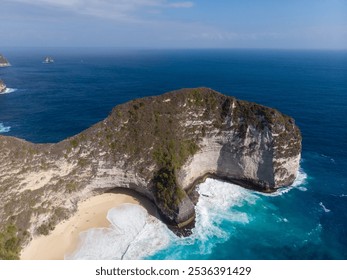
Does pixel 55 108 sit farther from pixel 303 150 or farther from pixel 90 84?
pixel 303 150

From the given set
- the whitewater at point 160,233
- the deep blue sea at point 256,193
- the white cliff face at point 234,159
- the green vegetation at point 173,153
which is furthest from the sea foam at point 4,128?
the white cliff face at point 234,159

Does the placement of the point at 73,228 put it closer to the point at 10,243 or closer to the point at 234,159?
the point at 10,243

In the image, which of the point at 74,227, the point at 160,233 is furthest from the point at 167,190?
the point at 74,227

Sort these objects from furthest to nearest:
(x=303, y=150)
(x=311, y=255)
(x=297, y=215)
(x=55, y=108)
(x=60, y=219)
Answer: (x=55, y=108) < (x=303, y=150) < (x=297, y=215) < (x=60, y=219) < (x=311, y=255)

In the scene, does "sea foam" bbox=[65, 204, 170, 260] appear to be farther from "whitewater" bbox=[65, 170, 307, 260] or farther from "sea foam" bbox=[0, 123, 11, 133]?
"sea foam" bbox=[0, 123, 11, 133]

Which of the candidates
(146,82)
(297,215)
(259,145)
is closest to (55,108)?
(146,82)

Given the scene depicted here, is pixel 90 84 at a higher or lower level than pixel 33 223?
higher

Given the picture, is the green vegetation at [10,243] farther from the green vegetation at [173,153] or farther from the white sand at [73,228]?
the green vegetation at [173,153]

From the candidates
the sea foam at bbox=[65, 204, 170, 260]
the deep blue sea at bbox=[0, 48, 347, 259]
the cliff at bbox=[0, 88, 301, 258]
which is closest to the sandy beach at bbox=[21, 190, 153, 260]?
the sea foam at bbox=[65, 204, 170, 260]
